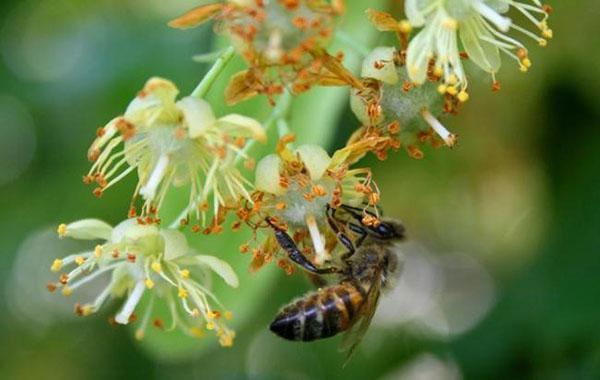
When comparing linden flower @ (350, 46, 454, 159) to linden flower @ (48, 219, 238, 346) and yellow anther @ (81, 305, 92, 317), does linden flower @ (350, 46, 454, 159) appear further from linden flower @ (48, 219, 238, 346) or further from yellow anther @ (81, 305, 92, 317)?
yellow anther @ (81, 305, 92, 317)

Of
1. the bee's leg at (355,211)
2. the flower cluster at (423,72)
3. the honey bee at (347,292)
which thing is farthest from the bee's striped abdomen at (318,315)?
the flower cluster at (423,72)

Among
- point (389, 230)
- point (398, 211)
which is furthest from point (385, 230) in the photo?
point (398, 211)

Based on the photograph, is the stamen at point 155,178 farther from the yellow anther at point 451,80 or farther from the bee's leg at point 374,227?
the yellow anther at point 451,80

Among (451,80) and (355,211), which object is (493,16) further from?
(355,211)

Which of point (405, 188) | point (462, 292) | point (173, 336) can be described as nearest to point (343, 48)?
point (173, 336)

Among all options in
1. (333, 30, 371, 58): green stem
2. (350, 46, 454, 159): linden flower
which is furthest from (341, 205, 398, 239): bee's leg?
(333, 30, 371, 58): green stem

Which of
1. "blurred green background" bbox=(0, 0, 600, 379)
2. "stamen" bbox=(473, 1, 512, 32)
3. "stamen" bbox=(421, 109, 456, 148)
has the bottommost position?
A: "blurred green background" bbox=(0, 0, 600, 379)
